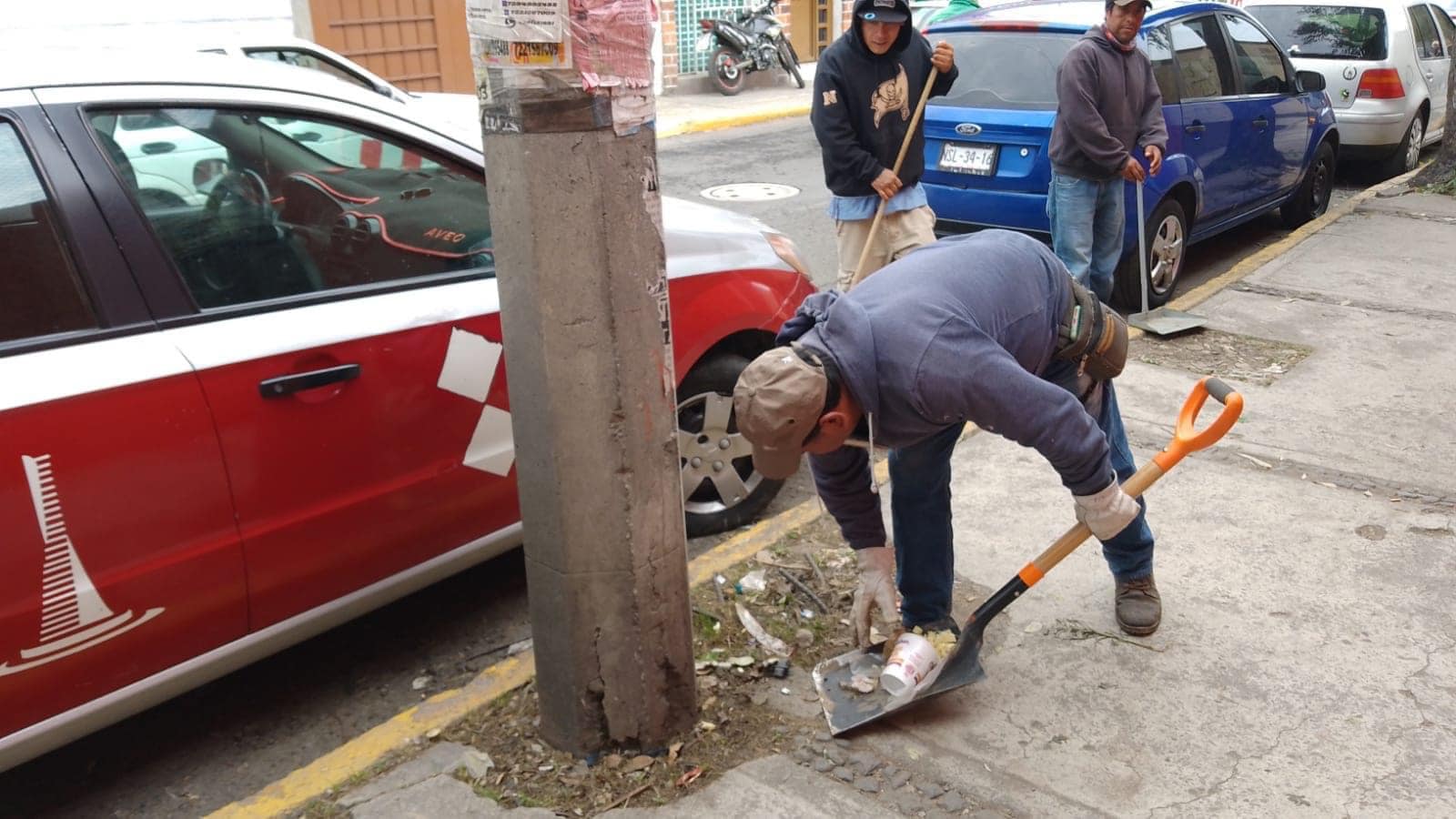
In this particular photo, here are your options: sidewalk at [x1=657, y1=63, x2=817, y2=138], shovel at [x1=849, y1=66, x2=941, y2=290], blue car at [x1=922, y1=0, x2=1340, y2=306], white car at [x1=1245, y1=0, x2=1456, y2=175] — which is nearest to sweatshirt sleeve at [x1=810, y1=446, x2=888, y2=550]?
shovel at [x1=849, y1=66, x2=941, y2=290]

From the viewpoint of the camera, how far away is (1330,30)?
427 inches

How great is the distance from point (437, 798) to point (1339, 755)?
2.20m

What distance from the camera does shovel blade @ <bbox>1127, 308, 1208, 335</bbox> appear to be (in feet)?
20.6

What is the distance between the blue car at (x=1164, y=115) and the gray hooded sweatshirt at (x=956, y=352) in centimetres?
386

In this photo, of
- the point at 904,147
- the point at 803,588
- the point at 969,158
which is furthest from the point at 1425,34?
the point at 803,588

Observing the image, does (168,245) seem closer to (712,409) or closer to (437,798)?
(437,798)

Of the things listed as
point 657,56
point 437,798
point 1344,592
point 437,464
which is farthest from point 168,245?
point 657,56

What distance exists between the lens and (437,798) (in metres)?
2.90

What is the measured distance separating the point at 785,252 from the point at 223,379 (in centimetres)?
221

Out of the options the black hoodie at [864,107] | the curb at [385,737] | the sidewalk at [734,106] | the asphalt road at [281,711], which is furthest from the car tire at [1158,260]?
the sidewalk at [734,106]

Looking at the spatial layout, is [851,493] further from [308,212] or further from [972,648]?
[308,212]

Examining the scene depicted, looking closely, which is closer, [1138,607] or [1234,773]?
[1234,773]

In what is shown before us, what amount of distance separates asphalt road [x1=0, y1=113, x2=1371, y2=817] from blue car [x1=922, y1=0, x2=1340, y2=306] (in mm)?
2982

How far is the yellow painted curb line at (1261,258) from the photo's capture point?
696 cm
